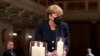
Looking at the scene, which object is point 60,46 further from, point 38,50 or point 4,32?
point 4,32

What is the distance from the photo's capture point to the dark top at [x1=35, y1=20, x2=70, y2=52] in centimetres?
244

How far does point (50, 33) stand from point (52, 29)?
0.04 meters

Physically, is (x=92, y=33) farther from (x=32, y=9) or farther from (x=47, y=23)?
(x=47, y=23)

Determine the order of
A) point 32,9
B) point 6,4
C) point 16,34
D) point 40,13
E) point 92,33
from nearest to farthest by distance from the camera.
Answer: point 6,4 < point 32,9 < point 40,13 < point 16,34 < point 92,33

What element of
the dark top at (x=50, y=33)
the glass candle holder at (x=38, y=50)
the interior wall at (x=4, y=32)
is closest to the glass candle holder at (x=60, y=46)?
the glass candle holder at (x=38, y=50)

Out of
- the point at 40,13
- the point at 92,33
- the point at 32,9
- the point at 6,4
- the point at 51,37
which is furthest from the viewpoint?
the point at 92,33

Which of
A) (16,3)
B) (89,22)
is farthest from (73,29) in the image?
(16,3)

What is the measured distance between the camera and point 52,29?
2.58m

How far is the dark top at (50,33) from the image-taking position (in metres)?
2.44

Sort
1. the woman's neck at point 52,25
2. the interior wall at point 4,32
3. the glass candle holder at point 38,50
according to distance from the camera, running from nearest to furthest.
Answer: the glass candle holder at point 38,50 → the woman's neck at point 52,25 → the interior wall at point 4,32

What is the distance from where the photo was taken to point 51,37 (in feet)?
8.38

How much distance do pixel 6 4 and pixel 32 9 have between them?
2.97 m

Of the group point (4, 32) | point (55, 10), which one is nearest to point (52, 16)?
point (55, 10)

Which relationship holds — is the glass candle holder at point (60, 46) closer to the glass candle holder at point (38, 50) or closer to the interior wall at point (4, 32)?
the glass candle holder at point (38, 50)
